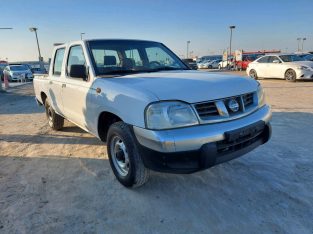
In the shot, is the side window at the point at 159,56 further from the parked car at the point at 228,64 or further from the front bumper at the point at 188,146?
the parked car at the point at 228,64

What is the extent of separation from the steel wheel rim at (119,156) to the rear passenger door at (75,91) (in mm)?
851

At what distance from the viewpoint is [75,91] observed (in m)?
4.57

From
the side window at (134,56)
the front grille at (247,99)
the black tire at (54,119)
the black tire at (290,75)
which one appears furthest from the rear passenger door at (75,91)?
the black tire at (290,75)

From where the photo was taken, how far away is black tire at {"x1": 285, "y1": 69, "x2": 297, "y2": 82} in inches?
619

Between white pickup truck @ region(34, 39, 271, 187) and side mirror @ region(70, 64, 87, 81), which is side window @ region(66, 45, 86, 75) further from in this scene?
side mirror @ region(70, 64, 87, 81)

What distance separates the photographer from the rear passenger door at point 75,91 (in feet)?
14.2

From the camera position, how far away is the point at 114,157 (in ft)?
12.8

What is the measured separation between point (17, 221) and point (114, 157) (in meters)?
1.34

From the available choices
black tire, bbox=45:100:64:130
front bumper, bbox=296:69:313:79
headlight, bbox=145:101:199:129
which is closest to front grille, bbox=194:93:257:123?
headlight, bbox=145:101:199:129

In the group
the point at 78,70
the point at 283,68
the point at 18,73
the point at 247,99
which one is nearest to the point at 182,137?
the point at 247,99

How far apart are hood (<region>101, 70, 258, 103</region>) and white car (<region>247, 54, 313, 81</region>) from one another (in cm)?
1324

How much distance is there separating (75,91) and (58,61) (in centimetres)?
135

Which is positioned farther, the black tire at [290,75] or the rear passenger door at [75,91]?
the black tire at [290,75]

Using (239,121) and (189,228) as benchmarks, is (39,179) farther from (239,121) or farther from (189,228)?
(239,121)
